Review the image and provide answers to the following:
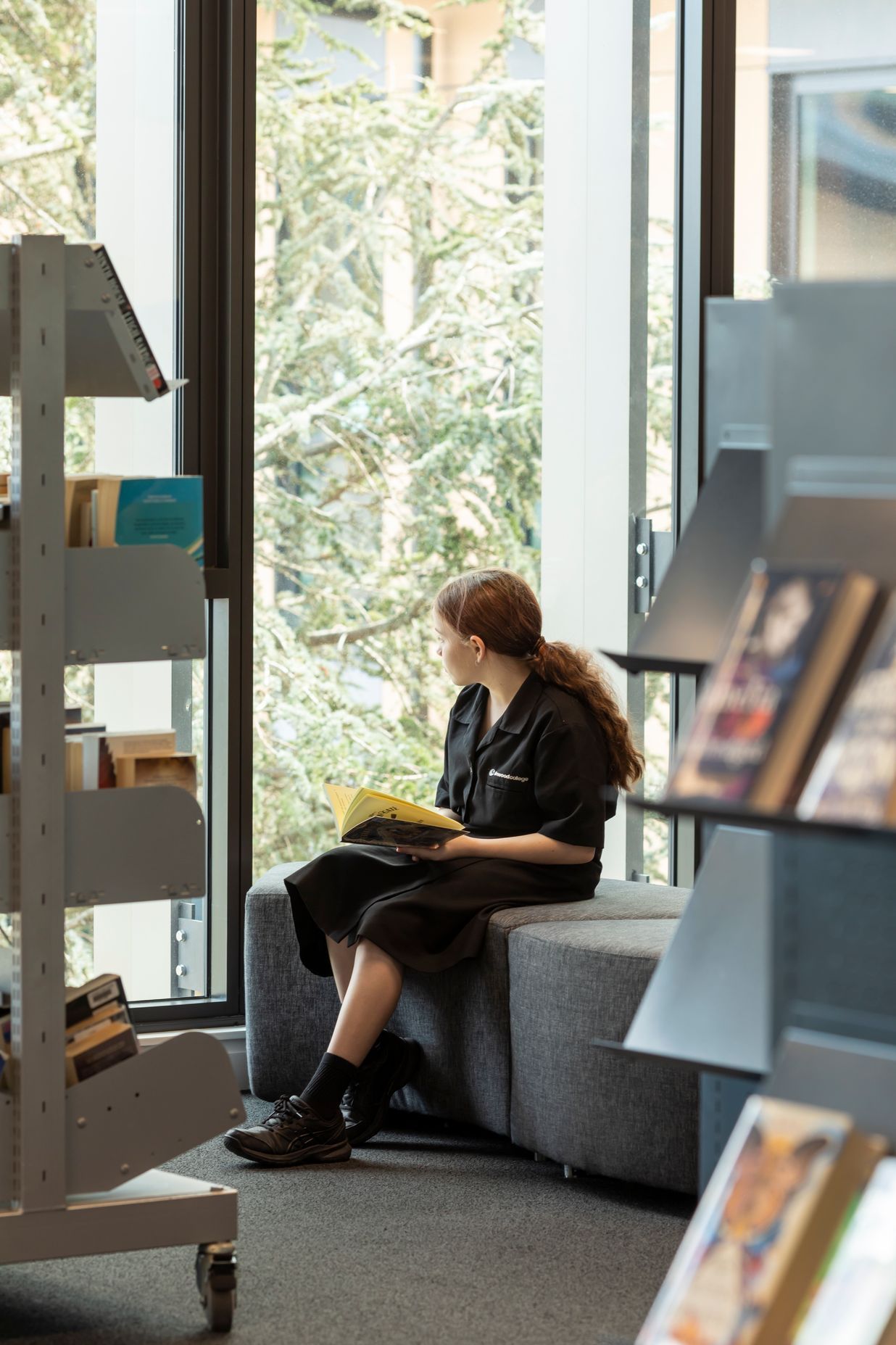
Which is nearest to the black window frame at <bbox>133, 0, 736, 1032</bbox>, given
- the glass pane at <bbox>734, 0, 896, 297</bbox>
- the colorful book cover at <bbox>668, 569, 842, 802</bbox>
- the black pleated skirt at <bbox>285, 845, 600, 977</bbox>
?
the black pleated skirt at <bbox>285, 845, 600, 977</bbox>

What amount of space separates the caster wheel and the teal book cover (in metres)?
0.97

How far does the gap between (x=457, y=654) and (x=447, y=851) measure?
0.40m

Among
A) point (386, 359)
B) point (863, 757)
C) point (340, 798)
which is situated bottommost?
point (340, 798)

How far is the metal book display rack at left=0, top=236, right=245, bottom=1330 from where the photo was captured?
2.21 meters

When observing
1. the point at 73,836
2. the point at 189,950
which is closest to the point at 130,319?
the point at 73,836

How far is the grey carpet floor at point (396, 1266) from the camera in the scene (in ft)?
7.53

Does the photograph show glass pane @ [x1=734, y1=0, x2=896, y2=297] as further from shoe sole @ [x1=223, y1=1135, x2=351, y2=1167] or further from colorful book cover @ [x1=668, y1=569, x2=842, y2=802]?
colorful book cover @ [x1=668, y1=569, x2=842, y2=802]

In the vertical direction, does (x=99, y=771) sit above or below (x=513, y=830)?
above

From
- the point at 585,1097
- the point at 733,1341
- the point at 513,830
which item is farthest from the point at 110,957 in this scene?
the point at 733,1341

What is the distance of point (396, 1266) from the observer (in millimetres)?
2543

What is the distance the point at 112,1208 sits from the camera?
7.41 ft

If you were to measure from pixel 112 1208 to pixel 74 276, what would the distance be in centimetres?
128

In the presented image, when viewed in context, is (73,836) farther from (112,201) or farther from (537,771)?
(112,201)

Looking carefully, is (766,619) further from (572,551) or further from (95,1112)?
(572,551)
